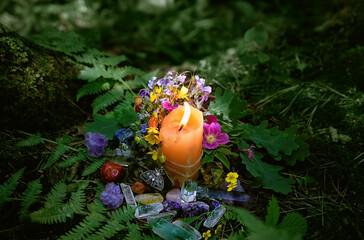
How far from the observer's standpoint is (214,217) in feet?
6.18

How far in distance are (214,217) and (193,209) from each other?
163 mm

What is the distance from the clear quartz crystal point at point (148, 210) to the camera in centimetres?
187

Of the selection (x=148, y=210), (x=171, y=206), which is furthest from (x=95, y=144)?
(x=171, y=206)

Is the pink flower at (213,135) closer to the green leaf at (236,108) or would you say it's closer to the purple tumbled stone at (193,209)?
the green leaf at (236,108)

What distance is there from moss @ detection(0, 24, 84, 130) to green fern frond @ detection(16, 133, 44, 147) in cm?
19

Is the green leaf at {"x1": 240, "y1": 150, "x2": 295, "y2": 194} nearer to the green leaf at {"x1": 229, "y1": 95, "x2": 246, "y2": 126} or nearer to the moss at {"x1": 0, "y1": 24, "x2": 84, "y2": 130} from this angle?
the green leaf at {"x1": 229, "y1": 95, "x2": 246, "y2": 126}

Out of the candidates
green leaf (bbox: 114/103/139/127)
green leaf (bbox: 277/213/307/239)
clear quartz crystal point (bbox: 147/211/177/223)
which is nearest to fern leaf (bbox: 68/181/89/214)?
clear quartz crystal point (bbox: 147/211/177/223)

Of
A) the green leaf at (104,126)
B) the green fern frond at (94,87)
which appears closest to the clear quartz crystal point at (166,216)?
the green leaf at (104,126)

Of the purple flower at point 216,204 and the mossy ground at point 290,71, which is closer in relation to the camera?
the purple flower at point 216,204

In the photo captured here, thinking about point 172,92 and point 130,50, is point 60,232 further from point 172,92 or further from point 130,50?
point 130,50

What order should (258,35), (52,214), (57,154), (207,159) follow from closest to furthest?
(52,214)
(207,159)
(57,154)
(258,35)

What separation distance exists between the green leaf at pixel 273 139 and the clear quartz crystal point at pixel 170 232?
95cm

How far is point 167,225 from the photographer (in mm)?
1756

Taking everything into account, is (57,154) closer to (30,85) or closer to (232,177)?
(30,85)
